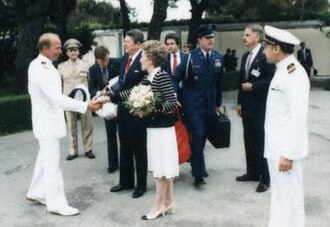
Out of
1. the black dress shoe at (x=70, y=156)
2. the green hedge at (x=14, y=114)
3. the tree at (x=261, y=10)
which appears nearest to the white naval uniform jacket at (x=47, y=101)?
the black dress shoe at (x=70, y=156)

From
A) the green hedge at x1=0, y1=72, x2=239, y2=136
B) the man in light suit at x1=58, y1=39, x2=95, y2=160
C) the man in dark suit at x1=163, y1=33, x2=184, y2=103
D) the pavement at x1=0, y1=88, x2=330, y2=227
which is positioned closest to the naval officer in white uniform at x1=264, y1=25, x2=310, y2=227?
the pavement at x1=0, y1=88, x2=330, y2=227

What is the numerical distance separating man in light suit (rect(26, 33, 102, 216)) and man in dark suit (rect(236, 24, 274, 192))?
2.05 meters

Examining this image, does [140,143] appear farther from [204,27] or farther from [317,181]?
[317,181]

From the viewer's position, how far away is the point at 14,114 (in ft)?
42.7

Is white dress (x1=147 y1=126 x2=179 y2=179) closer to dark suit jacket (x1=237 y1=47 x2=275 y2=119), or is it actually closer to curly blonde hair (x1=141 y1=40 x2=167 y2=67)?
curly blonde hair (x1=141 y1=40 x2=167 y2=67)

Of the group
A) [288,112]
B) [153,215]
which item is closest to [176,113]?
[153,215]

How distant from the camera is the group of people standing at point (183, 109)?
477cm

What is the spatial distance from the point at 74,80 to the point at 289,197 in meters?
5.33

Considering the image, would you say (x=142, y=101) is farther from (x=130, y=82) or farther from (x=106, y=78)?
(x=106, y=78)

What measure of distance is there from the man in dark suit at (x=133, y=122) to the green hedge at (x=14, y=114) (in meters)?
6.24

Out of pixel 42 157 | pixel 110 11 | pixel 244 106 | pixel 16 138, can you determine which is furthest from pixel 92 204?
pixel 110 11

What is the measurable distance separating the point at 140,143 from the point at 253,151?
167 cm

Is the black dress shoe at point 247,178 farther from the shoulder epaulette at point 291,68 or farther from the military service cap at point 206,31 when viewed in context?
the shoulder epaulette at point 291,68

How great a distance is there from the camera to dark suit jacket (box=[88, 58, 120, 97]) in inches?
332
